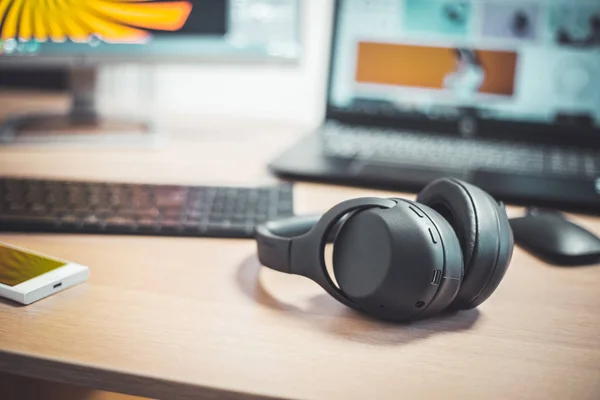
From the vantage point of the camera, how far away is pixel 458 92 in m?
0.94

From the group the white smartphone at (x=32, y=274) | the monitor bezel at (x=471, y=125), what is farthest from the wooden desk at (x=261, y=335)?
the monitor bezel at (x=471, y=125)

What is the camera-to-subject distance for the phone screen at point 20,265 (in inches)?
21.0

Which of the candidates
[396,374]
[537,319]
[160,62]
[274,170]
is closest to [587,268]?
[537,319]

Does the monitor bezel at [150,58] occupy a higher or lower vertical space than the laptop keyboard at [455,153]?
higher

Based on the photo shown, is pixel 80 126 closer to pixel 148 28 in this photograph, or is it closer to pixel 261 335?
pixel 148 28

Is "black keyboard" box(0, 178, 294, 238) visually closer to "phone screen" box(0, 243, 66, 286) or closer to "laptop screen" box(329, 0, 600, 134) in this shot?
"phone screen" box(0, 243, 66, 286)

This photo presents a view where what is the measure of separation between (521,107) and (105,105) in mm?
693

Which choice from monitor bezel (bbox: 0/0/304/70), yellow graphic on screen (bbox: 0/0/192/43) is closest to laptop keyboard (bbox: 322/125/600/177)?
monitor bezel (bbox: 0/0/304/70)

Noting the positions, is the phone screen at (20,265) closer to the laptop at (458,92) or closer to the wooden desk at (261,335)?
the wooden desk at (261,335)

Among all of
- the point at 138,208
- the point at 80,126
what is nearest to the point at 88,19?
the point at 80,126

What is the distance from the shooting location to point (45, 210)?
0.67m

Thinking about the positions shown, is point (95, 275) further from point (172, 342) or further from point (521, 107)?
point (521, 107)

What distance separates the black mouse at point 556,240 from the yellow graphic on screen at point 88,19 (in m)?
0.56

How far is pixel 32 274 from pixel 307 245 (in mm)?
221
